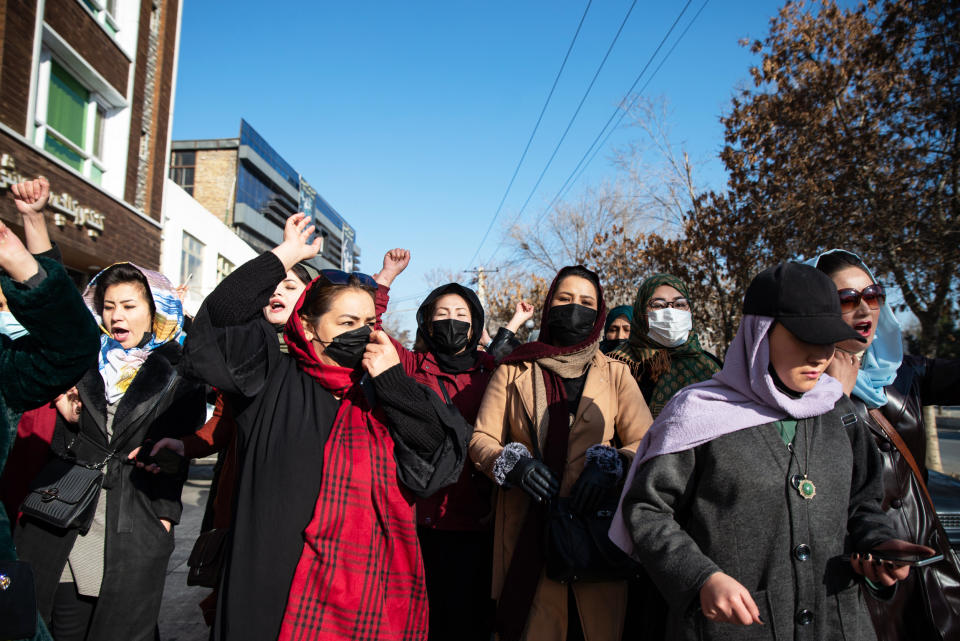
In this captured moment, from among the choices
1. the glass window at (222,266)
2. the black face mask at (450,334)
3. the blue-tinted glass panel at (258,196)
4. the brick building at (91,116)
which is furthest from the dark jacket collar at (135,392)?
the blue-tinted glass panel at (258,196)

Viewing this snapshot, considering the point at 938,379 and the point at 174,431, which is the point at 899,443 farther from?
the point at 174,431

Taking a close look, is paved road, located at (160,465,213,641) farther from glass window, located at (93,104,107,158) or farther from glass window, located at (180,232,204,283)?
glass window, located at (180,232,204,283)

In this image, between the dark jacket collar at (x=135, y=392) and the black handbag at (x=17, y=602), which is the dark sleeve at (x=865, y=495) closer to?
the black handbag at (x=17, y=602)

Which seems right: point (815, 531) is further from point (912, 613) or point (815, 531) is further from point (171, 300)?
point (171, 300)

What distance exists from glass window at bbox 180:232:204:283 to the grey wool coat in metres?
21.9

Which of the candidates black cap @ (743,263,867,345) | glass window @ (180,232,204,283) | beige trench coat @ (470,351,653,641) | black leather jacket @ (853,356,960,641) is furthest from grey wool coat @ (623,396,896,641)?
glass window @ (180,232,204,283)

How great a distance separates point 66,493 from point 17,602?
109 centimetres

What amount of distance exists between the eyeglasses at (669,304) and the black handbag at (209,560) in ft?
8.60

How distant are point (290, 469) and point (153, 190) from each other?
1414 centimetres

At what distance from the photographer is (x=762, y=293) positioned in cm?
184

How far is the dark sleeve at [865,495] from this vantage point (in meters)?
1.76

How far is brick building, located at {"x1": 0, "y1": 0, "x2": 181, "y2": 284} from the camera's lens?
30.0ft

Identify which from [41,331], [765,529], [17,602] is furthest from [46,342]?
[765,529]

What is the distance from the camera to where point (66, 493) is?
2500 millimetres
